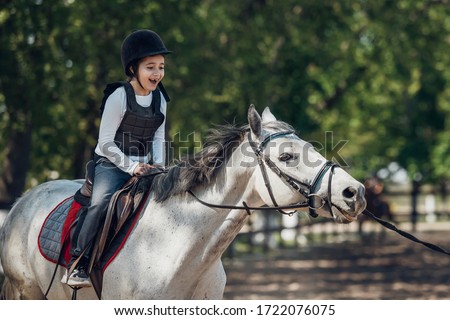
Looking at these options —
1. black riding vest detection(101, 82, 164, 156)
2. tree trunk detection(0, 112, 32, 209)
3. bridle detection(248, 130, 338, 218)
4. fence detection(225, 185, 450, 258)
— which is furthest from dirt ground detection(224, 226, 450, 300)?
bridle detection(248, 130, 338, 218)

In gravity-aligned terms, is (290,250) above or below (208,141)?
below

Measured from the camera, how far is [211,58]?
20.1 m

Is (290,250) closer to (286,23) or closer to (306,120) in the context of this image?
(306,120)

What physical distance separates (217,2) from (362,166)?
19.4 metres

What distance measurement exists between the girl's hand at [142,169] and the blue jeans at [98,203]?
7.2 inches

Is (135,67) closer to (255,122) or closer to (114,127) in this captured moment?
(114,127)

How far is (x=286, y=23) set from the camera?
867 inches

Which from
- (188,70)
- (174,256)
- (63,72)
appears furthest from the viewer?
(188,70)

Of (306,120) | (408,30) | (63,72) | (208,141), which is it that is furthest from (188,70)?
(208,141)

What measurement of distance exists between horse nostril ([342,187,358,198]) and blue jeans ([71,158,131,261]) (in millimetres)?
1712

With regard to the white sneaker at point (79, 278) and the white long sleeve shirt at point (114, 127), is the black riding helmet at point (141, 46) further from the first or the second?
the white sneaker at point (79, 278)

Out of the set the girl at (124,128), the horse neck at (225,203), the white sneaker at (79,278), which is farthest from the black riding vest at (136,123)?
the white sneaker at (79,278)

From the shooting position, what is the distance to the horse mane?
671cm

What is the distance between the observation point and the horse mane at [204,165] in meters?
6.71
